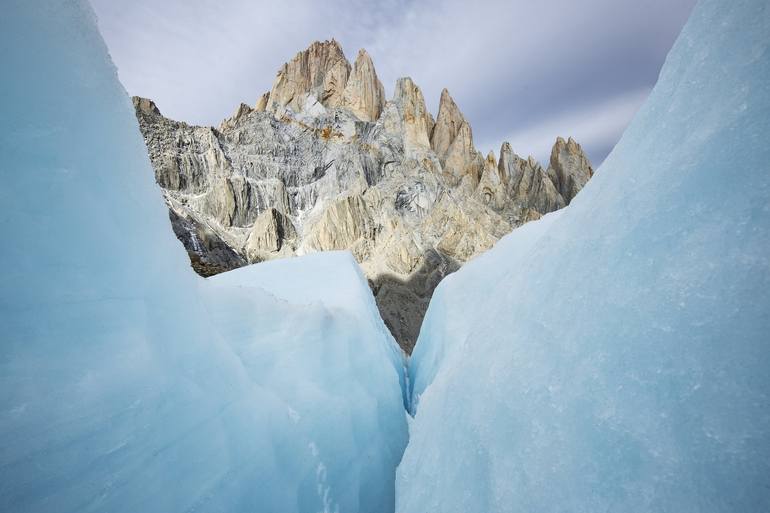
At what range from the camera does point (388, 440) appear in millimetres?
4012

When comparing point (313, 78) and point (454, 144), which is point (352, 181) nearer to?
point (454, 144)

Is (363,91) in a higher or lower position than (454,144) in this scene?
higher

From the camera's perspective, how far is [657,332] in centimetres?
129

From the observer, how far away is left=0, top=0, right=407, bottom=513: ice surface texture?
4.21 ft

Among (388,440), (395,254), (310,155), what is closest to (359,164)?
(310,155)

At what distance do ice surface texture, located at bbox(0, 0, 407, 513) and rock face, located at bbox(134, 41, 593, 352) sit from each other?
21.7 meters

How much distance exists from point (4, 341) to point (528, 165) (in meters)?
55.1

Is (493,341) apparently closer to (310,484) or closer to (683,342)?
(683,342)

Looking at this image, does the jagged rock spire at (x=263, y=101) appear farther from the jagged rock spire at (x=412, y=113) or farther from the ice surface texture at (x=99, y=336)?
the ice surface texture at (x=99, y=336)

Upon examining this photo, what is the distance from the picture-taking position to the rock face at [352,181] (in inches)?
1141

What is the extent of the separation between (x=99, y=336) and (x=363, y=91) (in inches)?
2285

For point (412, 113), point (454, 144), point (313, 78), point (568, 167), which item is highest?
point (313, 78)

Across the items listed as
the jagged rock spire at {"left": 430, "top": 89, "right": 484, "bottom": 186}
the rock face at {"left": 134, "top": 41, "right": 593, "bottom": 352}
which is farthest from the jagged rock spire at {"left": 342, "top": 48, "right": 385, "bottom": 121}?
the jagged rock spire at {"left": 430, "top": 89, "right": 484, "bottom": 186}

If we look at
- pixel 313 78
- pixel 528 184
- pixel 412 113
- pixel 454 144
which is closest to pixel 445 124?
pixel 454 144
